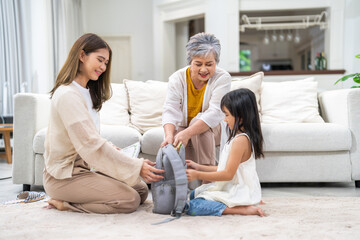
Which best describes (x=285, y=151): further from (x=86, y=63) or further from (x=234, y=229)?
(x=86, y=63)

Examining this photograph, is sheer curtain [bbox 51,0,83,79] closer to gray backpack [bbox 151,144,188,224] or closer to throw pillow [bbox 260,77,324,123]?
throw pillow [bbox 260,77,324,123]

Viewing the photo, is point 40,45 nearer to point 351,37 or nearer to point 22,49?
point 22,49

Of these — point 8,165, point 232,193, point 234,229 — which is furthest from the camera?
point 8,165

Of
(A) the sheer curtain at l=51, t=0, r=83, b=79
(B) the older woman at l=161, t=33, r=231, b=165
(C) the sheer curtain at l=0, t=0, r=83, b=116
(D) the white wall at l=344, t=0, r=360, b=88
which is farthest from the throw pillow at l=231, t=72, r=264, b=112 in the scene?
(A) the sheer curtain at l=51, t=0, r=83, b=79

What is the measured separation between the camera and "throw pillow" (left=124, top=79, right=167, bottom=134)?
3.02m

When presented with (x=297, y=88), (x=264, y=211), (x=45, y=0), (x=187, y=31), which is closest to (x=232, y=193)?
(x=264, y=211)

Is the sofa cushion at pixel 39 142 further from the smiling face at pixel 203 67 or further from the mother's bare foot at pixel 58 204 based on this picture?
the smiling face at pixel 203 67

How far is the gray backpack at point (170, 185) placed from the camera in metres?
1.69

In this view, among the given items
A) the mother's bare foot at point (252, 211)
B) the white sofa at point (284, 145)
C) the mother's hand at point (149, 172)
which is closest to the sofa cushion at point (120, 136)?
the white sofa at point (284, 145)

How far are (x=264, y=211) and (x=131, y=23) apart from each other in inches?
266

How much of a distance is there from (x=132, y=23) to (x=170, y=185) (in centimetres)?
667

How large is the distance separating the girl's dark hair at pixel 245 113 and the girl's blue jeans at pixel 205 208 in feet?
1.03

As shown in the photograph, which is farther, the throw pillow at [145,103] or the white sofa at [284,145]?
the throw pillow at [145,103]

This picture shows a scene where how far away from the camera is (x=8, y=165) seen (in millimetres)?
4086
